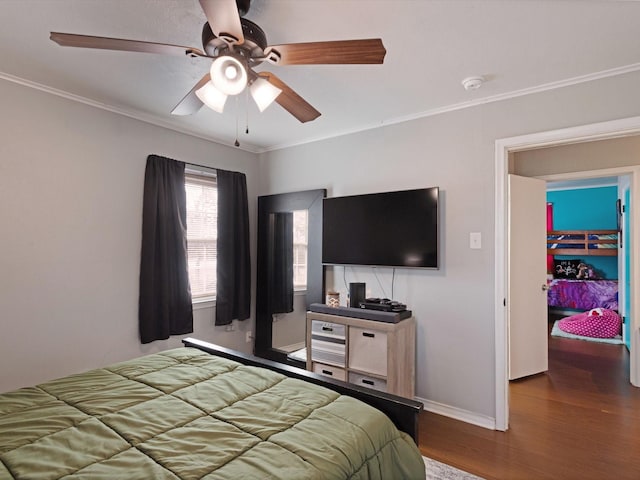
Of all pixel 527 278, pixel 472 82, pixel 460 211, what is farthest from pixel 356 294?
pixel 527 278

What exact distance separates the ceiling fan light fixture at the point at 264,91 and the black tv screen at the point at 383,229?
1.57 meters

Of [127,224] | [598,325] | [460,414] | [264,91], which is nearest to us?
[264,91]

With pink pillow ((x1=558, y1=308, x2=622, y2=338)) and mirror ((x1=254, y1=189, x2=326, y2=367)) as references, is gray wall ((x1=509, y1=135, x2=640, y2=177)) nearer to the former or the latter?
mirror ((x1=254, y1=189, x2=326, y2=367))

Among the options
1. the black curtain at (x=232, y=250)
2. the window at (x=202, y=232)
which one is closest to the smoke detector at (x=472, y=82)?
the black curtain at (x=232, y=250)

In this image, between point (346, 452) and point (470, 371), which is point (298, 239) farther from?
point (346, 452)

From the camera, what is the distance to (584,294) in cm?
640

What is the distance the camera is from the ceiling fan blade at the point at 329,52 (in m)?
1.50

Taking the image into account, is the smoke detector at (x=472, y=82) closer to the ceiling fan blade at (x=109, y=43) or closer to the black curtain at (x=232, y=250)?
the ceiling fan blade at (x=109, y=43)

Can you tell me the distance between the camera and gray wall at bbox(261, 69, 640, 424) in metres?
2.59

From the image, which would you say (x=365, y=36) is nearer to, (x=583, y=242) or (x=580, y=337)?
(x=580, y=337)

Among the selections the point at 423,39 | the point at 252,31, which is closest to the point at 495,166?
the point at 423,39

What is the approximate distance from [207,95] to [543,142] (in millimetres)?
2249

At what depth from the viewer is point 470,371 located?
2.87m

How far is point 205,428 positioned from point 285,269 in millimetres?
2747
